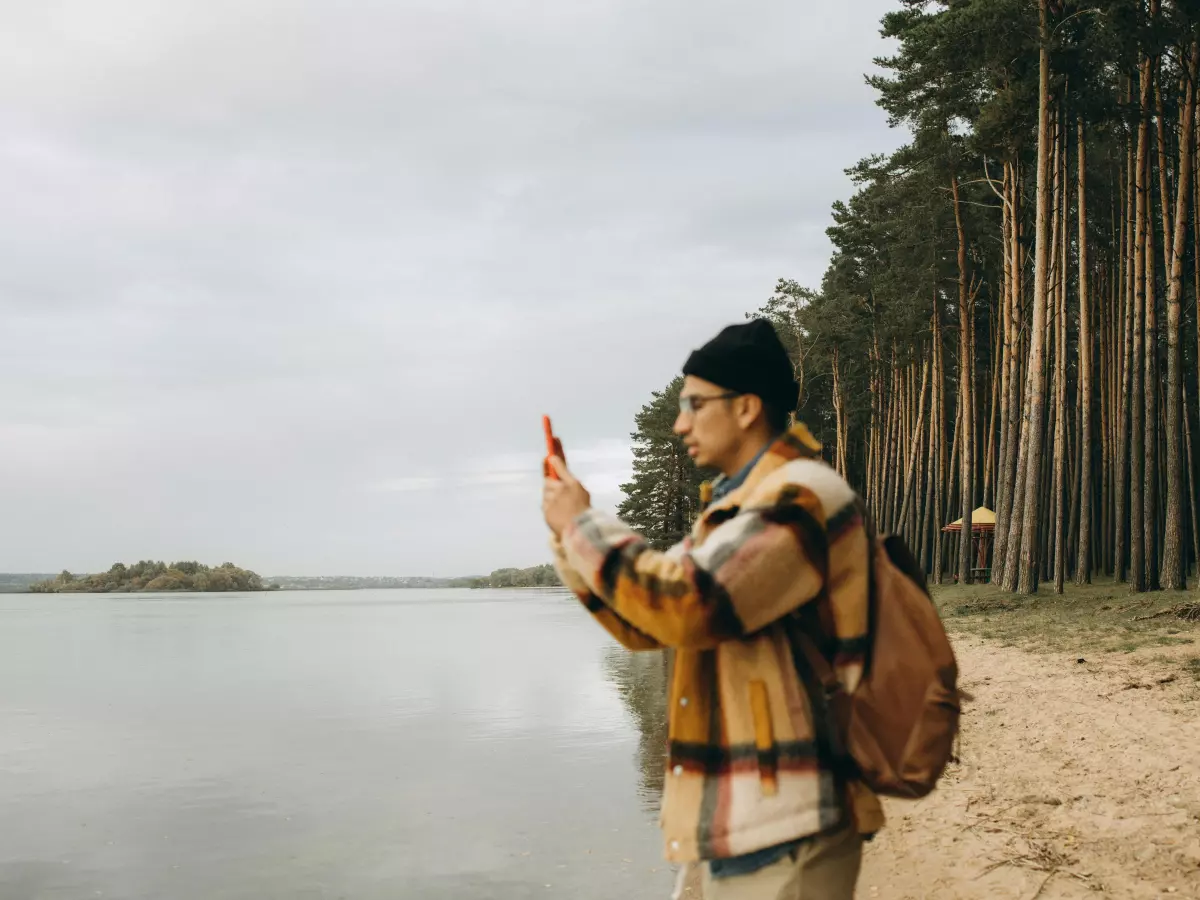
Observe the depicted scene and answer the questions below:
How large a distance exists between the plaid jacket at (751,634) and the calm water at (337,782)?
6585 mm

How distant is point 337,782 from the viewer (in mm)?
14297

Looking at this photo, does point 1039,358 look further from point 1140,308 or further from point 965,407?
point 965,407

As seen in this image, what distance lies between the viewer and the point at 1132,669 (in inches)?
438

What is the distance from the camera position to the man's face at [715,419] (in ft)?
7.77

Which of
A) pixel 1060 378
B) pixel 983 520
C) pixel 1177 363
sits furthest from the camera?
pixel 983 520

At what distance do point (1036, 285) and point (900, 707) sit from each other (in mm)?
21099

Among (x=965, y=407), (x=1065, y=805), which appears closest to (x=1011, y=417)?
(x=965, y=407)

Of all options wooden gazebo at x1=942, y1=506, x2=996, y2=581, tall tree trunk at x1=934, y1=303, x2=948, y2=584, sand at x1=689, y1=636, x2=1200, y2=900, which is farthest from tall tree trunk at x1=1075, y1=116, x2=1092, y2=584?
sand at x1=689, y1=636, x2=1200, y2=900

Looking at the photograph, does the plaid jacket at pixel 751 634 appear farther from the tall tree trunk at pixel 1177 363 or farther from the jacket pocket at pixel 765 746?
the tall tree trunk at pixel 1177 363

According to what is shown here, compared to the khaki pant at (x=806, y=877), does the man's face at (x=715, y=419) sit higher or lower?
higher

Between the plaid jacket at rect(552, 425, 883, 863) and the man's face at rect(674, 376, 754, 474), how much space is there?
5.2 inches

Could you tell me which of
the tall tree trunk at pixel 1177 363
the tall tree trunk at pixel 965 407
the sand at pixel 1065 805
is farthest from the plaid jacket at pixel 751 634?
the tall tree trunk at pixel 965 407

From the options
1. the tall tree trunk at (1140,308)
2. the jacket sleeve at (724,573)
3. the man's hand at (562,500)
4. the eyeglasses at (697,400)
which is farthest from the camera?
the tall tree trunk at (1140,308)

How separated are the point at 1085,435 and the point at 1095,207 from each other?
9436mm
